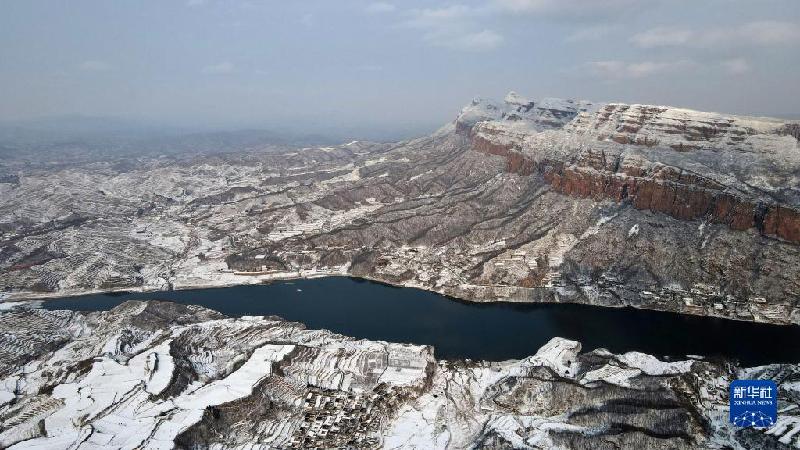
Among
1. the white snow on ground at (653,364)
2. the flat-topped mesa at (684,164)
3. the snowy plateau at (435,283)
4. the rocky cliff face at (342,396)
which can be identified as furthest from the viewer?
the flat-topped mesa at (684,164)

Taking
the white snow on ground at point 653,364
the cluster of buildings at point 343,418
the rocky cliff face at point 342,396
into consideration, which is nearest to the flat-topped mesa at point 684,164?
the rocky cliff face at point 342,396

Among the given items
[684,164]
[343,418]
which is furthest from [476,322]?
[684,164]

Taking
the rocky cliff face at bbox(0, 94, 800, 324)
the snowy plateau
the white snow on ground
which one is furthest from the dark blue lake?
the white snow on ground

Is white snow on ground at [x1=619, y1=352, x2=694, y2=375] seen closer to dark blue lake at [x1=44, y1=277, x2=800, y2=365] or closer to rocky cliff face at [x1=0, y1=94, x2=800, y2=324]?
dark blue lake at [x1=44, y1=277, x2=800, y2=365]

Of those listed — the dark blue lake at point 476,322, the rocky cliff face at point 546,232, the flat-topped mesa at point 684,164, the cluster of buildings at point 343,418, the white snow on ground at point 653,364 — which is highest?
the flat-topped mesa at point 684,164

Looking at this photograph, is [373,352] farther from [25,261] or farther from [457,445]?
[25,261]

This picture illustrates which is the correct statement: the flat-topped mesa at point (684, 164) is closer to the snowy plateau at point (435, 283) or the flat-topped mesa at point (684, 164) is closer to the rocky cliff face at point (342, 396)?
the snowy plateau at point (435, 283)
